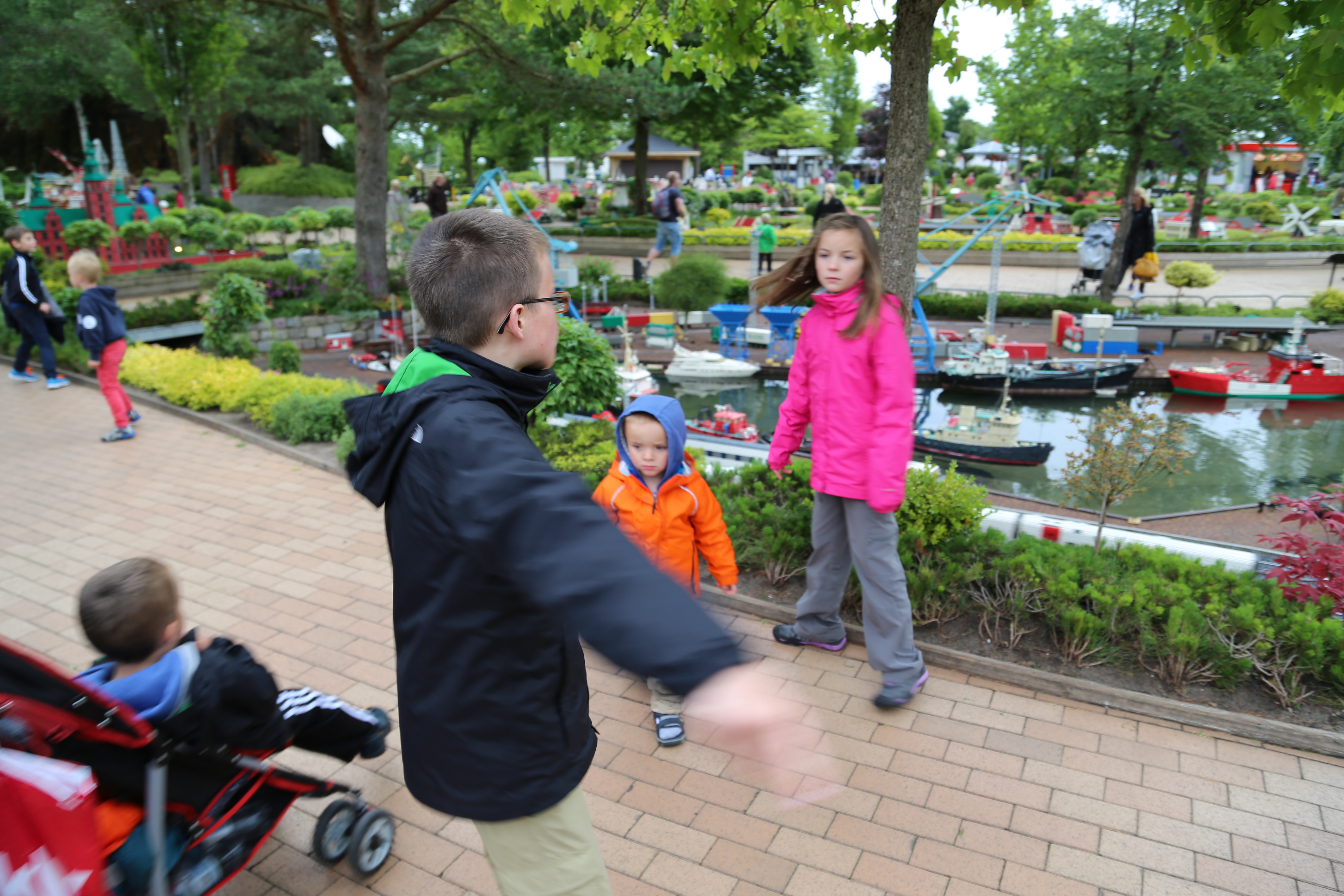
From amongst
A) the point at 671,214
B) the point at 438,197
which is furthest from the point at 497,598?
the point at 438,197

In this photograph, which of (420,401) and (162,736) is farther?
(162,736)

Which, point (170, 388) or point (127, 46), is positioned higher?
point (127, 46)

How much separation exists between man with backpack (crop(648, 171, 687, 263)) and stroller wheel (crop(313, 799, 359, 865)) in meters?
16.8

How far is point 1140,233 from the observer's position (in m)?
14.7

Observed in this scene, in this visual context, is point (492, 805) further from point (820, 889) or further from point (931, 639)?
point (931, 639)

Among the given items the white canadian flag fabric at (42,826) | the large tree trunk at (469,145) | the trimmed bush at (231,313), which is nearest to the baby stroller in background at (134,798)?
the white canadian flag fabric at (42,826)

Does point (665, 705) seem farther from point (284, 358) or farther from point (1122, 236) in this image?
point (1122, 236)

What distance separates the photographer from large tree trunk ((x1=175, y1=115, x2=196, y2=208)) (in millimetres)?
25141

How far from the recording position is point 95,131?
124 ft

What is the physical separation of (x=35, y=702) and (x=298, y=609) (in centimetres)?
Result: 294

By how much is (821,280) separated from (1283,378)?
957cm

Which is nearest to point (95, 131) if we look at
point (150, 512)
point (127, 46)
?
point (127, 46)

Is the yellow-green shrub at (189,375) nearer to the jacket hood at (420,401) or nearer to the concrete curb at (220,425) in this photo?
the concrete curb at (220,425)

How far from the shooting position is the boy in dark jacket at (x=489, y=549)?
1258mm
